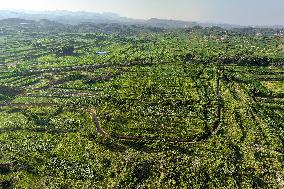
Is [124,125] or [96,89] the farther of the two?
[96,89]

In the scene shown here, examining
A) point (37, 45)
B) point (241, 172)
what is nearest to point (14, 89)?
point (241, 172)

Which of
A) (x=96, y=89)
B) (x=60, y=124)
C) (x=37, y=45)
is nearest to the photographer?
(x=60, y=124)

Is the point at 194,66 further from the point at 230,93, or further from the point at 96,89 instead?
the point at 96,89

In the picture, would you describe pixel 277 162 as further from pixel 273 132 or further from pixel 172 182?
pixel 172 182

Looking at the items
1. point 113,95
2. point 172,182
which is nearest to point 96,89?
point 113,95

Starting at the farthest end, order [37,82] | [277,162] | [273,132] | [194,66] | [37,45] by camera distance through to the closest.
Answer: [37,45], [194,66], [37,82], [273,132], [277,162]

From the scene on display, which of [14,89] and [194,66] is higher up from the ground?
[194,66]
